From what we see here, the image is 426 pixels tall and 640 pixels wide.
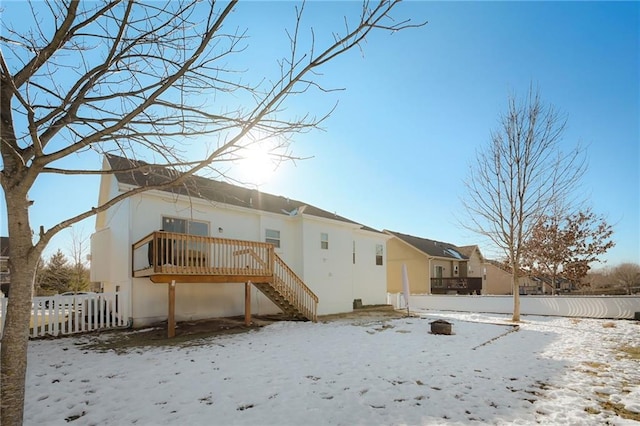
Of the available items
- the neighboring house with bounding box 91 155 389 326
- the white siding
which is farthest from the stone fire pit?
the white siding

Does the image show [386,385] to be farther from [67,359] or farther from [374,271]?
[374,271]

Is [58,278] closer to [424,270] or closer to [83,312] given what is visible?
[83,312]

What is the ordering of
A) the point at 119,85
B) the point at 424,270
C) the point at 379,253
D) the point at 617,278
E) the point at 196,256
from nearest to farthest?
the point at 119,85 < the point at 196,256 < the point at 379,253 < the point at 424,270 < the point at 617,278

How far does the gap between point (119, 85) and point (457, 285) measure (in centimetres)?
2984

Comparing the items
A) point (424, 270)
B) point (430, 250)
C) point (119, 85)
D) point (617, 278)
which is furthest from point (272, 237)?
point (617, 278)

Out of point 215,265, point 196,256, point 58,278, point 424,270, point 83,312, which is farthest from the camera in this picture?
point 424,270

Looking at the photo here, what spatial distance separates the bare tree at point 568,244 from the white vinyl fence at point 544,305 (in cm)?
586

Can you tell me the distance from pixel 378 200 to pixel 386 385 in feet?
35.0

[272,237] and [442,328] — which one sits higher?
[272,237]

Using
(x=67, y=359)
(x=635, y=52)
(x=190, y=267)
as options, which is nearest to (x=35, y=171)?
(x=67, y=359)

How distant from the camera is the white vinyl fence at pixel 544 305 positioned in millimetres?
15133

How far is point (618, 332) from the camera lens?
37.8ft

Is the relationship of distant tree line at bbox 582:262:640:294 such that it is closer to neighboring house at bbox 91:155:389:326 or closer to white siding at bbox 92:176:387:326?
white siding at bbox 92:176:387:326

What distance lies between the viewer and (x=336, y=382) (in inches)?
231
